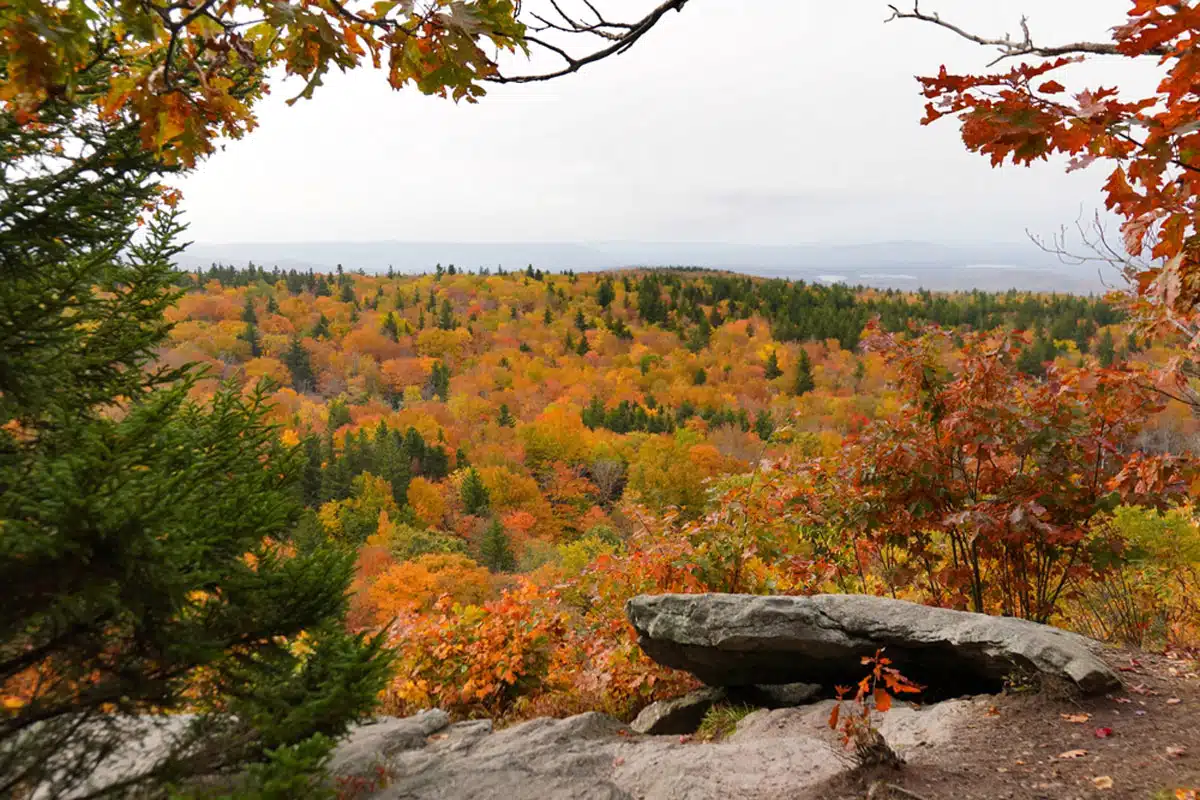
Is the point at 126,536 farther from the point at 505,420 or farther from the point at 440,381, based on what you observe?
Answer: the point at 440,381

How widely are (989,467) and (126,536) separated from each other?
5.70 m

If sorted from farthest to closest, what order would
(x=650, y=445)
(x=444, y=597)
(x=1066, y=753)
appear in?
1. (x=650, y=445)
2. (x=444, y=597)
3. (x=1066, y=753)

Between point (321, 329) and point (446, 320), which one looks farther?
point (446, 320)

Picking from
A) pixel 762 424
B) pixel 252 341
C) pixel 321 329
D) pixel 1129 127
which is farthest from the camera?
pixel 321 329

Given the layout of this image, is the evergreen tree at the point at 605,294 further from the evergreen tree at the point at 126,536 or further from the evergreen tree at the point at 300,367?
the evergreen tree at the point at 126,536

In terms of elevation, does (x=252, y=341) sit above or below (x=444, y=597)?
below

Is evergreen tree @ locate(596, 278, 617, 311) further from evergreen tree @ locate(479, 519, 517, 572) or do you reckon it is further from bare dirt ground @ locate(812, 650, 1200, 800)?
bare dirt ground @ locate(812, 650, 1200, 800)

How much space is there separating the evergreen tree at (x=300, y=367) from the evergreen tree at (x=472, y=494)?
47.2 meters

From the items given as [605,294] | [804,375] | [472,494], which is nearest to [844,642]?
[472,494]

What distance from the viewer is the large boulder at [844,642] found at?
4121 millimetres

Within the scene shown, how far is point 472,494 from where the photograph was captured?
58.8m

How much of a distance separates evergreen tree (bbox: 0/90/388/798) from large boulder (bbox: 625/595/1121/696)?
2548mm

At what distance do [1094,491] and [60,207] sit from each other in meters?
6.99

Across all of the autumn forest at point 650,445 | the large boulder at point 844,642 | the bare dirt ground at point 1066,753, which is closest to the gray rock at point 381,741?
the autumn forest at point 650,445
